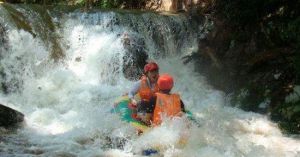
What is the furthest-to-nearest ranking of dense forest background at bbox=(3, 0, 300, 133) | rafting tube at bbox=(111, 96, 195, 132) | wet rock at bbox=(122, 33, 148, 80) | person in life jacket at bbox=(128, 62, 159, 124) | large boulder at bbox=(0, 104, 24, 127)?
wet rock at bbox=(122, 33, 148, 80), dense forest background at bbox=(3, 0, 300, 133), large boulder at bbox=(0, 104, 24, 127), person in life jacket at bbox=(128, 62, 159, 124), rafting tube at bbox=(111, 96, 195, 132)

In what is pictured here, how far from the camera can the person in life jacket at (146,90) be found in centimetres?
658

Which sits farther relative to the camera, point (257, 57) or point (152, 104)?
point (257, 57)

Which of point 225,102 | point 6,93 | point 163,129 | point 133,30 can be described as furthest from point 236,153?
point 133,30

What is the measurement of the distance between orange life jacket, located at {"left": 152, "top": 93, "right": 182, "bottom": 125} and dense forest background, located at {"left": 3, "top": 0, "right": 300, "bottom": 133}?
9.57ft

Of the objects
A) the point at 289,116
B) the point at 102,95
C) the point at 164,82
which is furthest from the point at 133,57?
the point at 164,82

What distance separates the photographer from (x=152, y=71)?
668 centimetres

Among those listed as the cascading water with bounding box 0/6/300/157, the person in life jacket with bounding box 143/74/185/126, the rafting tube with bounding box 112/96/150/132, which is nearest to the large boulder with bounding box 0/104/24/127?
the cascading water with bounding box 0/6/300/157

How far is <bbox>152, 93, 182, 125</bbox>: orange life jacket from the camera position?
6.27 meters

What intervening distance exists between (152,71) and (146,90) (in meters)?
0.28

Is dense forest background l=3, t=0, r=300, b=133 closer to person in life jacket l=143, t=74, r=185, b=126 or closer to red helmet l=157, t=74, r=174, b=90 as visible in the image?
person in life jacket l=143, t=74, r=185, b=126

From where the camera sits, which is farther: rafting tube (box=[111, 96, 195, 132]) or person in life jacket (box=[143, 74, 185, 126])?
rafting tube (box=[111, 96, 195, 132])

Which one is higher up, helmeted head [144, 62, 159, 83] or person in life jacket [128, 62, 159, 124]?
helmeted head [144, 62, 159, 83]

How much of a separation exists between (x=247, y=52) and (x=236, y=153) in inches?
180

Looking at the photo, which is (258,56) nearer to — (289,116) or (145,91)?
(289,116)
